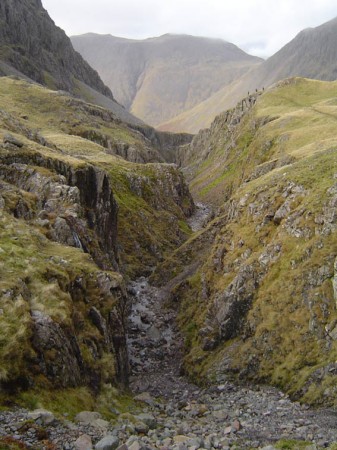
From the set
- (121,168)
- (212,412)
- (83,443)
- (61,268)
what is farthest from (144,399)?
(121,168)

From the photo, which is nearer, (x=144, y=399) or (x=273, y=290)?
(x=144, y=399)

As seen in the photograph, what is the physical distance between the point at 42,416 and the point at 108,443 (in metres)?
3.16

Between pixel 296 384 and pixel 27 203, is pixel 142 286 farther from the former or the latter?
pixel 296 384

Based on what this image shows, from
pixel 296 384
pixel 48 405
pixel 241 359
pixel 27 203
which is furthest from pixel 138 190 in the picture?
pixel 48 405

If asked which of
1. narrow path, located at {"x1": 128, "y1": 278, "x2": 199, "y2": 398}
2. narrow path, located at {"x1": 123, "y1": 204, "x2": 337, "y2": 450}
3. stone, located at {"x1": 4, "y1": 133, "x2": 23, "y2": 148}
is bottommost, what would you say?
narrow path, located at {"x1": 128, "y1": 278, "x2": 199, "y2": 398}

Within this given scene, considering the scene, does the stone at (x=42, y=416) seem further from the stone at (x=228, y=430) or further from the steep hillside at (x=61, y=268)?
the stone at (x=228, y=430)

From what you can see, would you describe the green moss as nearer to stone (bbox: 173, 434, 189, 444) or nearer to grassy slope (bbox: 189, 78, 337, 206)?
stone (bbox: 173, 434, 189, 444)

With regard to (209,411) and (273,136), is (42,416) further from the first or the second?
(273,136)

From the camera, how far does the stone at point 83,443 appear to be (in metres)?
17.4

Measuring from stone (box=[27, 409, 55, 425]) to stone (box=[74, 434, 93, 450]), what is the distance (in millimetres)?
1581

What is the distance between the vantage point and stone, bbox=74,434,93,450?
17.4 metres

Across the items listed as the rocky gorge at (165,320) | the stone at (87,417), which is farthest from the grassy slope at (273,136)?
the stone at (87,417)

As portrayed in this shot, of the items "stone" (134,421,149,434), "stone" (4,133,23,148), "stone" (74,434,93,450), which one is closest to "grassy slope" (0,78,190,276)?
"stone" (4,133,23,148)

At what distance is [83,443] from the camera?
17594mm
